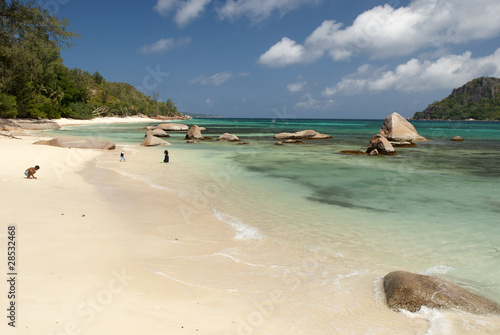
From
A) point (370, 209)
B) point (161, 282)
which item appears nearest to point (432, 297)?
point (161, 282)

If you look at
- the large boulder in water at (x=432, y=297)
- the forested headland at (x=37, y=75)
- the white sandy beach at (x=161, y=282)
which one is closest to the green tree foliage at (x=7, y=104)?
the forested headland at (x=37, y=75)

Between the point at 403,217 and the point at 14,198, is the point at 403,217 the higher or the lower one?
the lower one

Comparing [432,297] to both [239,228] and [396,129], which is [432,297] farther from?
[396,129]

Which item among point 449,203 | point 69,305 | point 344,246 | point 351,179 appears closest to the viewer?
point 69,305

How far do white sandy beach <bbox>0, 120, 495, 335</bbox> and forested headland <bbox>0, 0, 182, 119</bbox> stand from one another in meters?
22.7

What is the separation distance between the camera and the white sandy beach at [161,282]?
4031 mm

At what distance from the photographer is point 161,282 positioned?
5102mm

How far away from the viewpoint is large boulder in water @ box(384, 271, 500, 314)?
4.81m

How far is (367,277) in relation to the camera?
5785mm

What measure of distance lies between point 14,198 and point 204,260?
5838 mm

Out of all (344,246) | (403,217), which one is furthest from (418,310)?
(403,217)

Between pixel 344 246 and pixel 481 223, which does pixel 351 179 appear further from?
pixel 344 246

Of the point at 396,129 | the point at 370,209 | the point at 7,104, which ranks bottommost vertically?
the point at 370,209

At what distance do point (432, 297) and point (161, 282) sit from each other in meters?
3.86
